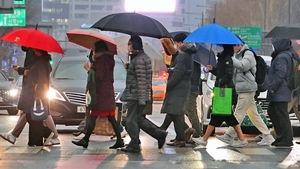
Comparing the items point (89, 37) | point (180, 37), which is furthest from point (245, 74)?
point (89, 37)

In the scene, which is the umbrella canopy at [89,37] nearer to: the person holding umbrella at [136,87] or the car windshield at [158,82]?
the person holding umbrella at [136,87]

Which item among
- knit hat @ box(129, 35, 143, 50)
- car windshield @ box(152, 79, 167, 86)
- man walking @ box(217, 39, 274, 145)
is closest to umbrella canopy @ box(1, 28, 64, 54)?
knit hat @ box(129, 35, 143, 50)

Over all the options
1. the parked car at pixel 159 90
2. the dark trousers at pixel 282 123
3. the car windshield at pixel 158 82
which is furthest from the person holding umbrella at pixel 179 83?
the car windshield at pixel 158 82

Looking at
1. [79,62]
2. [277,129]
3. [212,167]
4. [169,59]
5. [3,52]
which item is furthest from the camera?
[3,52]

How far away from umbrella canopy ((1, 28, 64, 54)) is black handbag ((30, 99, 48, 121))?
2.70 ft

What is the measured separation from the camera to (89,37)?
1160 cm

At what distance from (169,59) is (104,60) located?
6.95 ft

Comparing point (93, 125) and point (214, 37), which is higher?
point (214, 37)

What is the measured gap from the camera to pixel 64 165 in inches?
377

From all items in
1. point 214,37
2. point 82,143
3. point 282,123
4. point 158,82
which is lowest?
point 158,82

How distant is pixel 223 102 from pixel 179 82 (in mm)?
751

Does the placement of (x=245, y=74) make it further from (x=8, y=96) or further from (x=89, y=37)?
(x=8, y=96)

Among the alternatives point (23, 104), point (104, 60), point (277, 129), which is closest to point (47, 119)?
point (23, 104)

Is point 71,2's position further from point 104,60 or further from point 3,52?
point 104,60
